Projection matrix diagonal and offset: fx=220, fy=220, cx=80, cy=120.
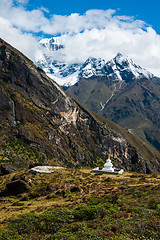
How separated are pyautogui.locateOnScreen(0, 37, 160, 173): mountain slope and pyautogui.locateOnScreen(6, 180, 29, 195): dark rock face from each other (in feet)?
150

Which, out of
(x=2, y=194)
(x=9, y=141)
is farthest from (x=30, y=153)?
(x=2, y=194)

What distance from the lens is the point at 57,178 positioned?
5122 cm

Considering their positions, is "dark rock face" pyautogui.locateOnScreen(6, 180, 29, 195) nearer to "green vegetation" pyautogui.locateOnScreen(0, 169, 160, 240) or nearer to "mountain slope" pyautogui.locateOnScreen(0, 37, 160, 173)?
"green vegetation" pyautogui.locateOnScreen(0, 169, 160, 240)

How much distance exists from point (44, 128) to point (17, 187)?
87659mm

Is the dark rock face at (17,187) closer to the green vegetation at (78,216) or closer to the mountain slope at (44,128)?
the green vegetation at (78,216)

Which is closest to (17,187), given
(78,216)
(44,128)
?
(78,216)

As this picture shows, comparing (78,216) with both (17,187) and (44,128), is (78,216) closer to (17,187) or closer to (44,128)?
(17,187)

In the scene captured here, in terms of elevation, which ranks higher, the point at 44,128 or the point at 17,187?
the point at 44,128

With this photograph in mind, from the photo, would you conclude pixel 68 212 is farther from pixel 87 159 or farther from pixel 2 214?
pixel 87 159

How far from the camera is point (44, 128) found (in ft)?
433

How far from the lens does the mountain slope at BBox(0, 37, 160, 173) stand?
11038 cm

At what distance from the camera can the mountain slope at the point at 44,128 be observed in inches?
4345

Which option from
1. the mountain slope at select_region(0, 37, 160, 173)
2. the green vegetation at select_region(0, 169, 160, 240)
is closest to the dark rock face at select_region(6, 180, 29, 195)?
the green vegetation at select_region(0, 169, 160, 240)

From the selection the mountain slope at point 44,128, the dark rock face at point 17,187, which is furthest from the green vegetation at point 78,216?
the mountain slope at point 44,128
